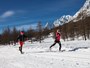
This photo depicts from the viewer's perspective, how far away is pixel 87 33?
78.4 meters

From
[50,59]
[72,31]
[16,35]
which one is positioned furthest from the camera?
[16,35]

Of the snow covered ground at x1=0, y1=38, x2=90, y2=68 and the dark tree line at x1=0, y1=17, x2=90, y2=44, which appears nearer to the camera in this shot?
the snow covered ground at x1=0, y1=38, x2=90, y2=68

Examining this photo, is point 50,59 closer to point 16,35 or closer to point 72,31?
point 72,31

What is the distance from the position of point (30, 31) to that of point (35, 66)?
11632 centimetres

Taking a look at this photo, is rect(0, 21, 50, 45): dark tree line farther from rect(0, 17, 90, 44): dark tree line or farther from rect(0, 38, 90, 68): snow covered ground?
rect(0, 38, 90, 68): snow covered ground

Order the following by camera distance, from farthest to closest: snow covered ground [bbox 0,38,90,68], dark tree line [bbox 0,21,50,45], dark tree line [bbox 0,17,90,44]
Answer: dark tree line [bbox 0,21,50,45], dark tree line [bbox 0,17,90,44], snow covered ground [bbox 0,38,90,68]

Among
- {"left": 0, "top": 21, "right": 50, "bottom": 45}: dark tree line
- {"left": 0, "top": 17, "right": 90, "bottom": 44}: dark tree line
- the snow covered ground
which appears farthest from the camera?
{"left": 0, "top": 21, "right": 50, "bottom": 45}: dark tree line

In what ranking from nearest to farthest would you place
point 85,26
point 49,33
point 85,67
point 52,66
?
point 85,67, point 52,66, point 85,26, point 49,33

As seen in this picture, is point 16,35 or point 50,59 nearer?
point 50,59

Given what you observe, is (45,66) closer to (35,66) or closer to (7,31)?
(35,66)

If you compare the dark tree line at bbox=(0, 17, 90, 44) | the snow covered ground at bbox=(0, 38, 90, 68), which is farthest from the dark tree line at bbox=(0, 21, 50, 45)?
the snow covered ground at bbox=(0, 38, 90, 68)

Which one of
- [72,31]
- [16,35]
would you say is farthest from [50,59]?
[16,35]

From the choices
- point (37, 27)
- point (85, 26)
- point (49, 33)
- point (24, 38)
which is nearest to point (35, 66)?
point (24, 38)

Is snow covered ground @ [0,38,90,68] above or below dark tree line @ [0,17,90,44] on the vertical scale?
below
